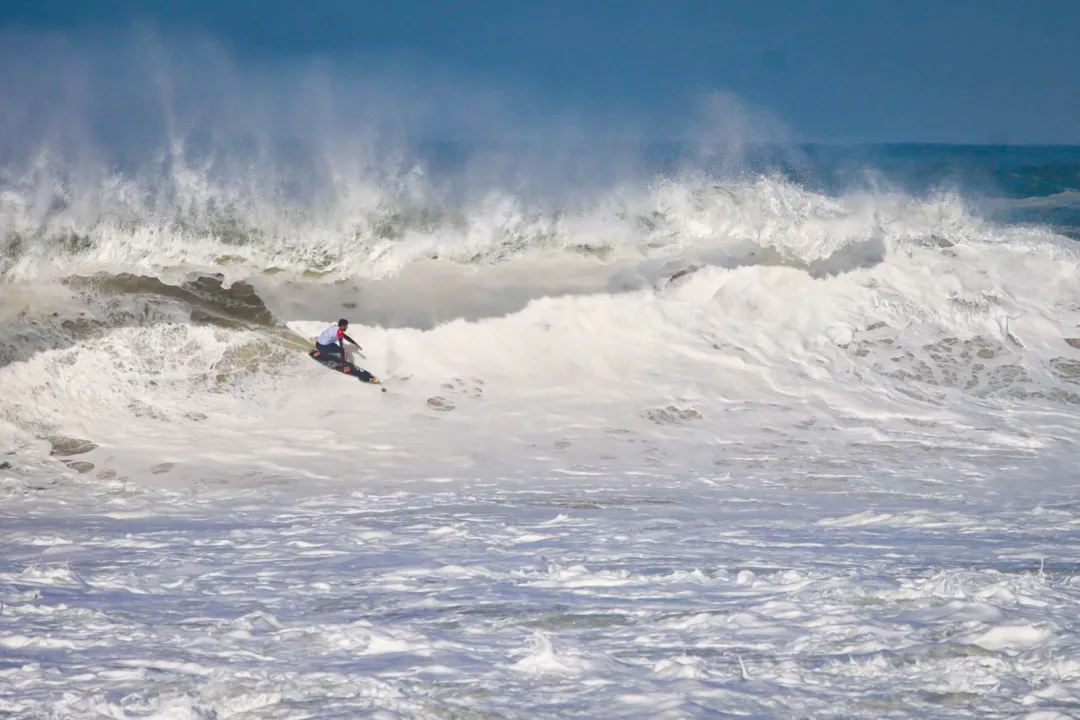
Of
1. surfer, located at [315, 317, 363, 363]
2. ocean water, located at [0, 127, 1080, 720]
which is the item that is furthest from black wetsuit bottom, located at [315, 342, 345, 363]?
ocean water, located at [0, 127, 1080, 720]

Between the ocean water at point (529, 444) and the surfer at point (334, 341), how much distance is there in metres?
0.37

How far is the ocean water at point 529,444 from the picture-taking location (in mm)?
4082

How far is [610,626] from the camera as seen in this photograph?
4.62m

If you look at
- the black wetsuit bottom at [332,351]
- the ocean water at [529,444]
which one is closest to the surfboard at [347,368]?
the black wetsuit bottom at [332,351]

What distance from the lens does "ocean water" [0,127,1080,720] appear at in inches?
161

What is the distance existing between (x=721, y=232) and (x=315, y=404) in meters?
6.17

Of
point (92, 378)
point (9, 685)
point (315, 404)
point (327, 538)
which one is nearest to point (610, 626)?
point (9, 685)

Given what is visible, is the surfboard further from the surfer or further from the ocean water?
the ocean water

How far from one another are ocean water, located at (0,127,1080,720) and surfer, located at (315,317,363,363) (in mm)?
370

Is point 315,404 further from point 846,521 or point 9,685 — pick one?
point 9,685

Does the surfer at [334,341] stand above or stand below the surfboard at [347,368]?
above

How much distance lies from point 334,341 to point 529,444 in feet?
9.42

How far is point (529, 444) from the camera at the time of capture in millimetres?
10031

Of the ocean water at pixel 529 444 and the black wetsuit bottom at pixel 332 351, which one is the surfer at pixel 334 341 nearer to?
the black wetsuit bottom at pixel 332 351
